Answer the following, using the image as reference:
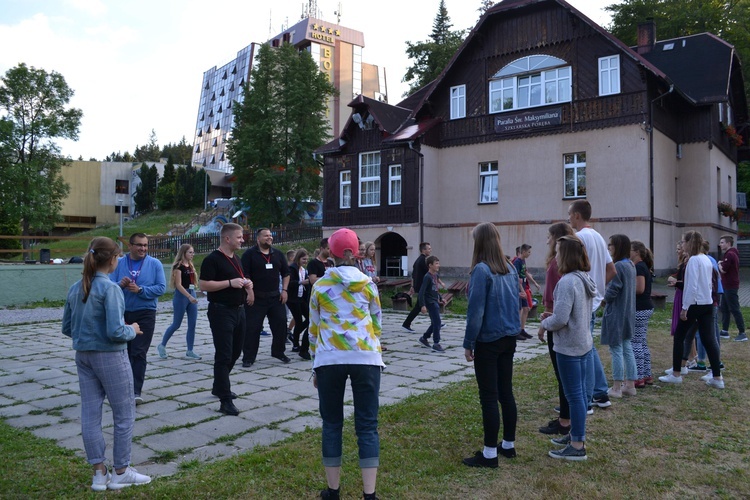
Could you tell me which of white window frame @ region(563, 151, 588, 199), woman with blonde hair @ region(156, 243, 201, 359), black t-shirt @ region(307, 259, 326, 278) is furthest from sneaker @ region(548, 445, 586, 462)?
white window frame @ region(563, 151, 588, 199)

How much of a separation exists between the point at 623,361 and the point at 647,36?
26970 mm

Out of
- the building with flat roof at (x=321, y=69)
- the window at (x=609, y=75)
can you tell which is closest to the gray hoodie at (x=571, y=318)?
the window at (x=609, y=75)

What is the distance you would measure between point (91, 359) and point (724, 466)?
4882mm

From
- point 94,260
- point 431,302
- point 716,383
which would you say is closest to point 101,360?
point 94,260

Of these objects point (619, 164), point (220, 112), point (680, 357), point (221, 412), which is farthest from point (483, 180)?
point (220, 112)

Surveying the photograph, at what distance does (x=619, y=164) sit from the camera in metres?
22.8

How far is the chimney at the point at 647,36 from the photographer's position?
28.9m

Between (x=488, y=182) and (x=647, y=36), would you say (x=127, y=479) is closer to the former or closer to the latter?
(x=488, y=182)

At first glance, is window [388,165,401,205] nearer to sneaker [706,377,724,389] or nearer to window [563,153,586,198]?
window [563,153,586,198]

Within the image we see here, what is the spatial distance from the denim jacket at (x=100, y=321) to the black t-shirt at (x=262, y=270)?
423 cm

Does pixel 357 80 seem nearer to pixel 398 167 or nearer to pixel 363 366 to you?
pixel 398 167

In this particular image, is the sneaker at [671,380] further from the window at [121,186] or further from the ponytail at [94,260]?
the window at [121,186]

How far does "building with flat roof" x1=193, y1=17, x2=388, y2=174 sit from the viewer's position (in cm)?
7131

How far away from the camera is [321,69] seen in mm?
67875
